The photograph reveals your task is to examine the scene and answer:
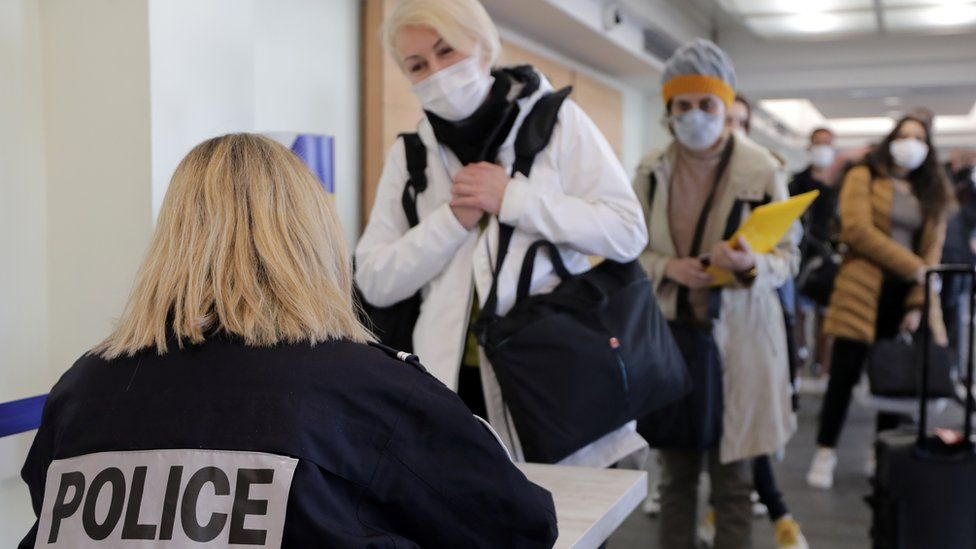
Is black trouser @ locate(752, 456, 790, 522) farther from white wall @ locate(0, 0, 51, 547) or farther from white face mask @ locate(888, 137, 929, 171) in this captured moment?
white wall @ locate(0, 0, 51, 547)

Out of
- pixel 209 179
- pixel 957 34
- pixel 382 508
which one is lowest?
pixel 382 508

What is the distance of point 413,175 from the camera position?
6.29ft

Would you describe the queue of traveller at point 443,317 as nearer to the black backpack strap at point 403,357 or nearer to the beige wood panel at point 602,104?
the black backpack strap at point 403,357

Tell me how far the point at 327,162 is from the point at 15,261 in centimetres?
100

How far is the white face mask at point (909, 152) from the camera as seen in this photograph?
3926mm

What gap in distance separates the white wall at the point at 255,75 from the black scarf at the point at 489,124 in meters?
0.71

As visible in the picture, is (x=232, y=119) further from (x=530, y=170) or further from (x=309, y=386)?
(x=309, y=386)

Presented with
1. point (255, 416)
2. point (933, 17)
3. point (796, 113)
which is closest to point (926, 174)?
point (255, 416)

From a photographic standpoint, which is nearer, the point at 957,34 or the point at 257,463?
the point at 257,463

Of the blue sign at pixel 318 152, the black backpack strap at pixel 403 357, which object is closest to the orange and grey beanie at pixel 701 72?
the blue sign at pixel 318 152

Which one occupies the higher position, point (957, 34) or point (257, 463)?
point (957, 34)

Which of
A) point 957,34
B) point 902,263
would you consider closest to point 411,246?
point 902,263

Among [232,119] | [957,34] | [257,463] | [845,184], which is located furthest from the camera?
[957,34]

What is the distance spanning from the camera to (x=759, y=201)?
272 cm
